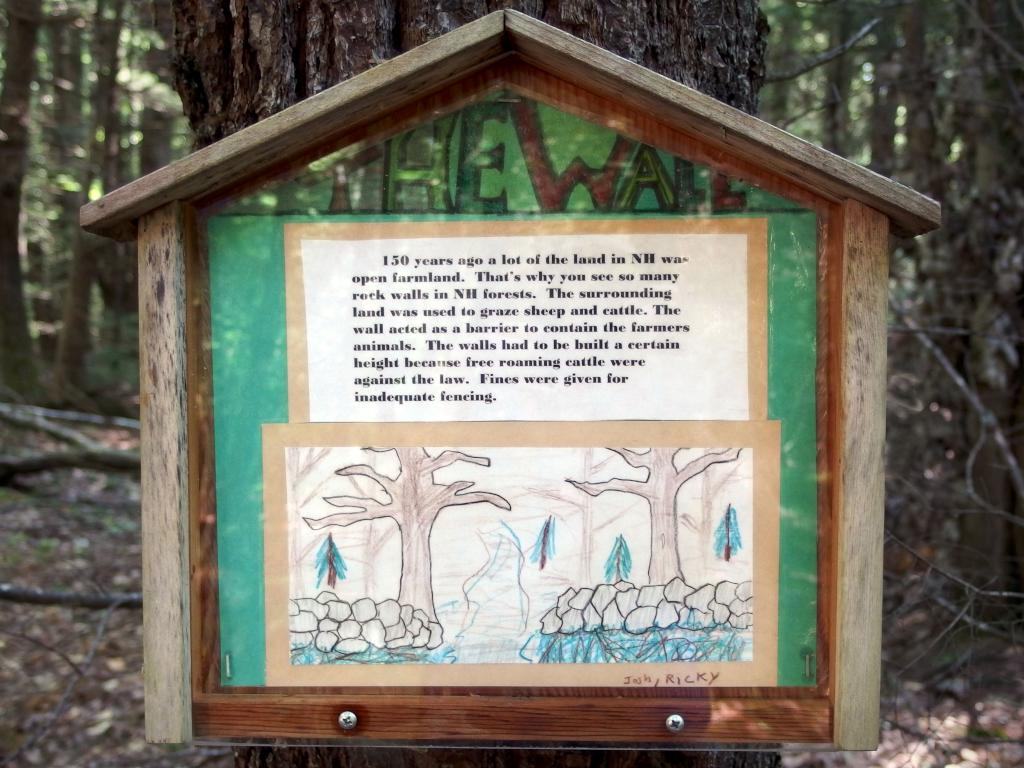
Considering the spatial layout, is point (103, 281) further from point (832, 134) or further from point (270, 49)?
point (270, 49)

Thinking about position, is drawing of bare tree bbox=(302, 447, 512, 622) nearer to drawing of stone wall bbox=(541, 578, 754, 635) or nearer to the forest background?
drawing of stone wall bbox=(541, 578, 754, 635)

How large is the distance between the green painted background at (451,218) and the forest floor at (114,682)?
1757 mm

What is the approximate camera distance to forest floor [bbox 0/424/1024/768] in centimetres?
334

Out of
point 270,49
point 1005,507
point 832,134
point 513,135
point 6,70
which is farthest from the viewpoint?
point 6,70

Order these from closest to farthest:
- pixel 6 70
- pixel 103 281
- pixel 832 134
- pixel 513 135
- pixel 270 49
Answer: pixel 513 135 → pixel 270 49 → pixel 832 134 → pixel 6 70 → pixel 103 281

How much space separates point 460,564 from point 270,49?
3.29ft

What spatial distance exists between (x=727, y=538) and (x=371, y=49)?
3.43 feet

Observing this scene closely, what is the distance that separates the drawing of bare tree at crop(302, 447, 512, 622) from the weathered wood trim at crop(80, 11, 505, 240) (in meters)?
0.48

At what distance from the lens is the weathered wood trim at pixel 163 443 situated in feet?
4.42

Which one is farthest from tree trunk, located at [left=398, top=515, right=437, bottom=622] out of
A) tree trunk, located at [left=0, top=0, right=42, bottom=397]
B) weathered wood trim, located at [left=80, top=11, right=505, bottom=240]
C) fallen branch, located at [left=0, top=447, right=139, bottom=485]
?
tree trunk, located at [left=0, top=0, right=42, bottom=397]

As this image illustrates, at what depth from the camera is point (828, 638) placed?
54.2 inches

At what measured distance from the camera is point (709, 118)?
1244mm

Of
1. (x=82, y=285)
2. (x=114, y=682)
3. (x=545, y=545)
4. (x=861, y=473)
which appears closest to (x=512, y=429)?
(x=545, y=545)

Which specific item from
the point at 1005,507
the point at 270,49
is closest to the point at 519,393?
the point at 270,49
